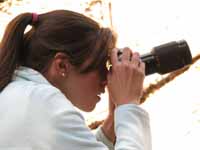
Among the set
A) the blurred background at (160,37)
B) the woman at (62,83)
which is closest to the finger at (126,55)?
the woman at (62,83)

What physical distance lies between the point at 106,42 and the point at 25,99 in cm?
23

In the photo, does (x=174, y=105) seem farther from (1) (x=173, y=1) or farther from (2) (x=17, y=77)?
(2) (x=17, y=77)

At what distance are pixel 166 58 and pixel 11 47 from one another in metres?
0.34

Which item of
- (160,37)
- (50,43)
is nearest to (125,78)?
(50,43)

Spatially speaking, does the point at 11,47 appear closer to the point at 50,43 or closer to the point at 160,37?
the point at 50,43

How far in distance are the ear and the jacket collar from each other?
0.04 metres

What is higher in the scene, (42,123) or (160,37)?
(42,123)

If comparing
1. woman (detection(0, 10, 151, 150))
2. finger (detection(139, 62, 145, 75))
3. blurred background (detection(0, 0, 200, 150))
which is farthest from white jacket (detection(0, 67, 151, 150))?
blurred background (detection(0, 0, 200, 150))

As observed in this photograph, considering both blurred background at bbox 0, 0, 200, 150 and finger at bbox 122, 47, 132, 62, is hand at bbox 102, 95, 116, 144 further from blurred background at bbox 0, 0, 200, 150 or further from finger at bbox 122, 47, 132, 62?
blurred background at bbox 0, 0, 200, 150


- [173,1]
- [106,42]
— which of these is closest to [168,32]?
[173,1]

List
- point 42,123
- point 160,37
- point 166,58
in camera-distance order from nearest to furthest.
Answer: point 42,123
point 166,58
point 160,37

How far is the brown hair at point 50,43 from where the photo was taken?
1.03 meters

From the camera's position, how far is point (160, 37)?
208 centimetres

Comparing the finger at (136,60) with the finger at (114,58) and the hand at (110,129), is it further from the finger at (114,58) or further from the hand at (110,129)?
the hand at (110,129)
